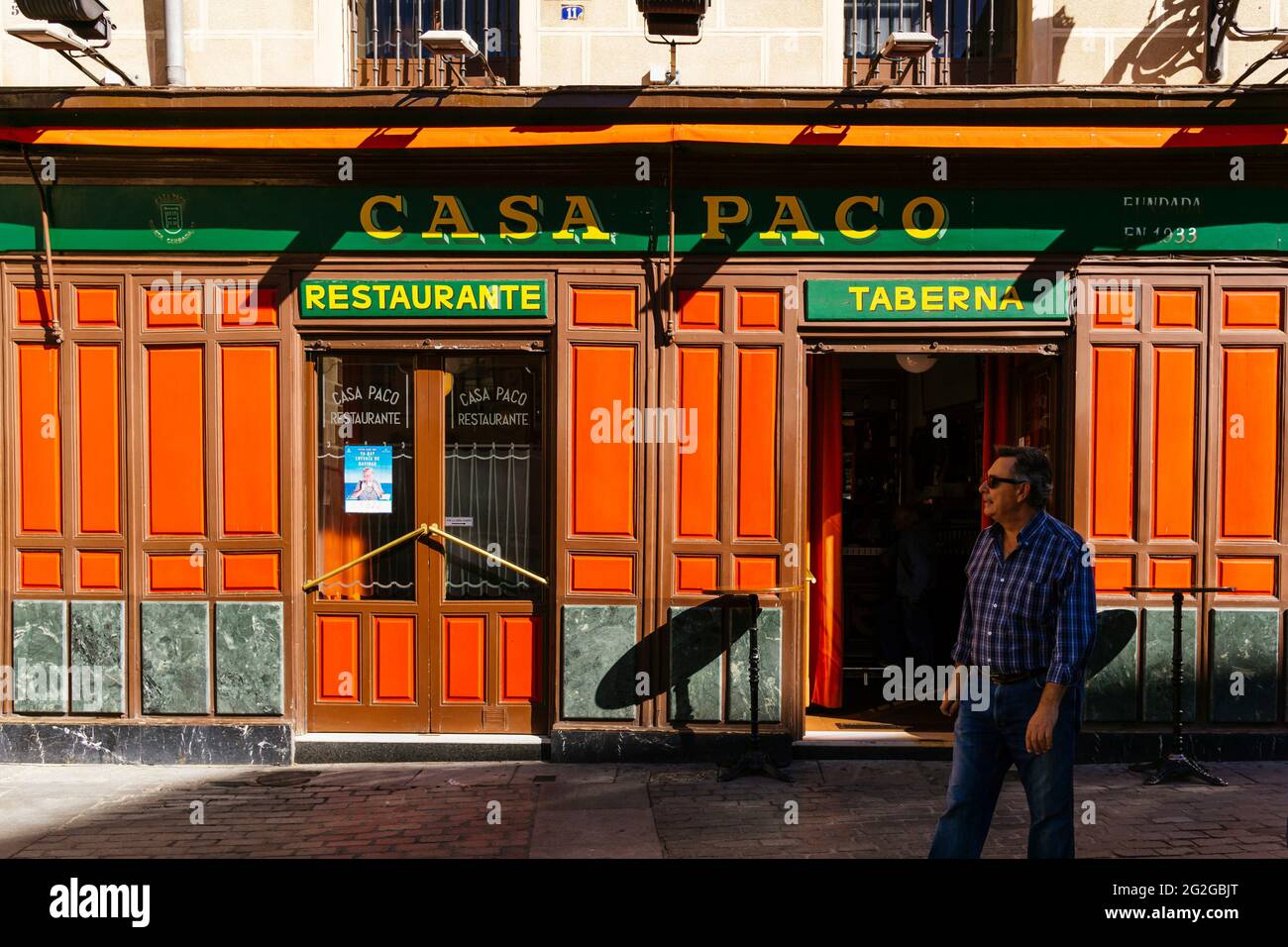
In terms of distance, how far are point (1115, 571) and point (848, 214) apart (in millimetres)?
3057

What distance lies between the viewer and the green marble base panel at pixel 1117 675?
702 centimetres

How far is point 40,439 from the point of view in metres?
7.09

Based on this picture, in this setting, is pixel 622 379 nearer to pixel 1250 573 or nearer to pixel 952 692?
pixel 952 692

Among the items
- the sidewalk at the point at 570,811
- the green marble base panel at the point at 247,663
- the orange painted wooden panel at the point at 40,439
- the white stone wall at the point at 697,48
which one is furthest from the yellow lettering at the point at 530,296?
the orange painted wooden panel at the point at 40,439

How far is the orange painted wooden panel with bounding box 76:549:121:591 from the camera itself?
7.09m

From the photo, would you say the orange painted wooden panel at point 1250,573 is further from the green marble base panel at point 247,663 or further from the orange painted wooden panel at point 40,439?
the orange painted wooden panel at point 40,439

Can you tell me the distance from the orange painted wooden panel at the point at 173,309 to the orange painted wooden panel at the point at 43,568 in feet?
5.71

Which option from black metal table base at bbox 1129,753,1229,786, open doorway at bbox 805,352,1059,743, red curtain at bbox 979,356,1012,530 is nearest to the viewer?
black metal table base at bbox 1129,753,1229,786

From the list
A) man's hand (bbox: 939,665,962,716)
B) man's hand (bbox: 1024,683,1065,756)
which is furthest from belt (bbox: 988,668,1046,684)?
man's hand (bbox: 939,665,962,716)

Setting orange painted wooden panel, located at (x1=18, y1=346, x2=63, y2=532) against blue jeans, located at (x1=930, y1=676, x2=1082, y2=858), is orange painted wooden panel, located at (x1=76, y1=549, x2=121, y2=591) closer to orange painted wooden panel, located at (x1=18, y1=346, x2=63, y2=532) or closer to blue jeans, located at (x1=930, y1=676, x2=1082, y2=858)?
orange painted wooden panel, located at (x1=18, y1=346, x2=63, y2=532)

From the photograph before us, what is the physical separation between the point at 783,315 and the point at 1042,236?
6.05 feet

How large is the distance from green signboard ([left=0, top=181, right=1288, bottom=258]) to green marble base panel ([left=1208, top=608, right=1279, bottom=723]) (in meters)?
2.55

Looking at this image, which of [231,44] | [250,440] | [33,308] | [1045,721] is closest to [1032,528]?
[1045,721]
